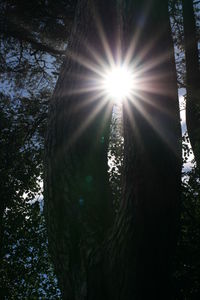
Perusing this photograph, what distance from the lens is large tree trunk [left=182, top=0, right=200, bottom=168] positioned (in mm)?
7301

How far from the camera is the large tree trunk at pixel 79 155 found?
2.22 m

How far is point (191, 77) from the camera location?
7.96 m

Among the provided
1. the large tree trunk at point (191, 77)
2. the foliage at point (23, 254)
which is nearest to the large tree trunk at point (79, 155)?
the large tree trunk at point (191, 77)

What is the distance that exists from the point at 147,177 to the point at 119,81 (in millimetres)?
1434

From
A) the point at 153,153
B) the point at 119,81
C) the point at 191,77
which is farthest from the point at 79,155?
the point at 191,77

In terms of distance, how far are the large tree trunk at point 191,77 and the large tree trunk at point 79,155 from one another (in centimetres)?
425

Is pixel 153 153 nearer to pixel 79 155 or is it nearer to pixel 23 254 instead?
pixel 79 155

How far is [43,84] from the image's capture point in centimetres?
1149

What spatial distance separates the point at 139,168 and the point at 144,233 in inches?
17.2

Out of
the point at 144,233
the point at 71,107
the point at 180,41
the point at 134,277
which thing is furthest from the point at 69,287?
the point at 180,41

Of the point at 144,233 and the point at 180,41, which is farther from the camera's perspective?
the point at 180,41

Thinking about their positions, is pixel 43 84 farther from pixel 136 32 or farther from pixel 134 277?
pixel 134 277

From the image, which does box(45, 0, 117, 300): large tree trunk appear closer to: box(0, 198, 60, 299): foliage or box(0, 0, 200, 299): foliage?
box(0, 0, 200, 299): foliage

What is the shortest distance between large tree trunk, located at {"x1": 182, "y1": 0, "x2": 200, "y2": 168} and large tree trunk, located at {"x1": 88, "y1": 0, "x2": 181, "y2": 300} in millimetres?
4483
